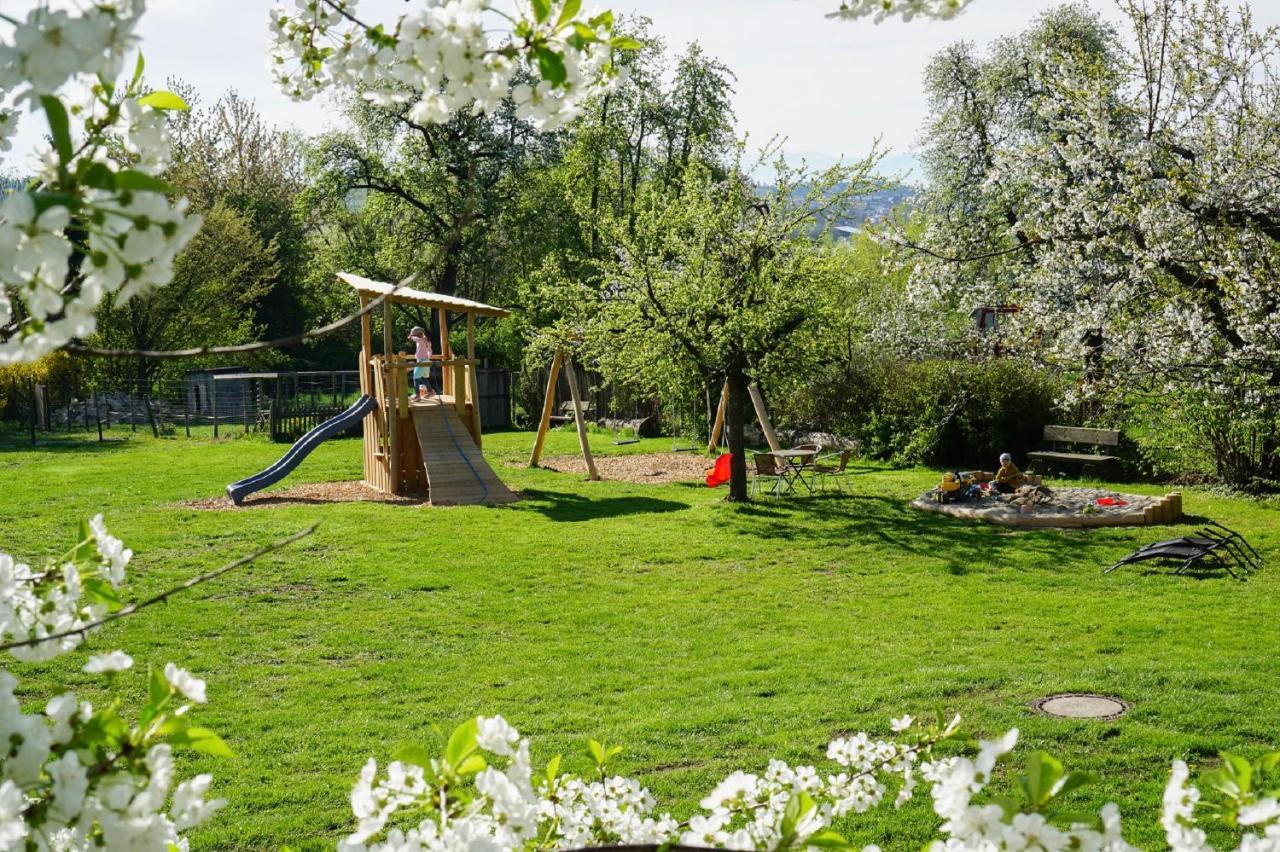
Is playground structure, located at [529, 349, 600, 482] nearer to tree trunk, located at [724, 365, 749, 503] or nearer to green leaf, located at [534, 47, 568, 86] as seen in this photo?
tree trunk, located at [724, 365, 749, 503]

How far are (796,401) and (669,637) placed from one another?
12138mm

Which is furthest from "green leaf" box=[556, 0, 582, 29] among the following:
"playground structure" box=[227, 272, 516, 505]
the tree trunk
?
"playground structure" box=[227, 272, 516, 505]

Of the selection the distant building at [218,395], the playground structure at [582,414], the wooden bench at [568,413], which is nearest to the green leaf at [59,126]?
the playground structure at [582,414]

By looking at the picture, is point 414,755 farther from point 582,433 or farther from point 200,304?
point 200,304

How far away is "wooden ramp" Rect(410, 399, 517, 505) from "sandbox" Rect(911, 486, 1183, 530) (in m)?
5.55

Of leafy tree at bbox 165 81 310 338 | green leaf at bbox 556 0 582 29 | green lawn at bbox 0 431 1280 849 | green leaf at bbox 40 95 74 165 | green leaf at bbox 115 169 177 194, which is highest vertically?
leafy tree at bbox 165 81 310 338

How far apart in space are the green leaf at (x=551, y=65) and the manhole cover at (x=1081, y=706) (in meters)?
5.70

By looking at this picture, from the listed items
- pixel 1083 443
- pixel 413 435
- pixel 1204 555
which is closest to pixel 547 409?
pixel 413 435

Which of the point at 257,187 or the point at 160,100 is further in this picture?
the point at 257,187

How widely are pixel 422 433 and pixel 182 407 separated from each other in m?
16.4

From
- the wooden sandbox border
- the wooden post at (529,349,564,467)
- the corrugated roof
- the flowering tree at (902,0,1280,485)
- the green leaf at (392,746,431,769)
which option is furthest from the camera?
the wooden post at (529,349,564,467)

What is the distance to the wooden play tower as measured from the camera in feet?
49.2

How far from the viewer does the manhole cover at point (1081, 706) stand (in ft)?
20.8

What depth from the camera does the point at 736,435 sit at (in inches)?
575
